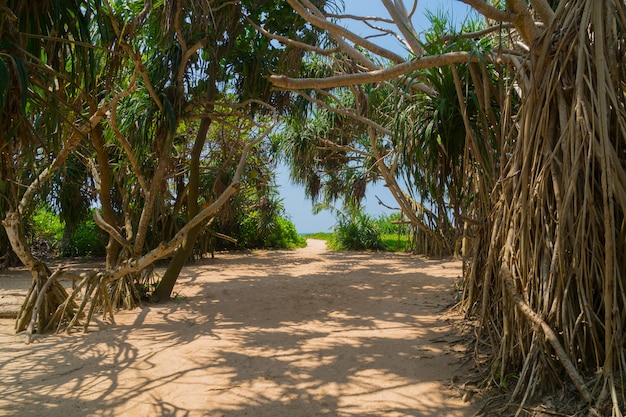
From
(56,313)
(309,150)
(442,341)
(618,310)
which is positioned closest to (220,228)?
(309,150)

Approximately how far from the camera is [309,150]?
1195 centimetres

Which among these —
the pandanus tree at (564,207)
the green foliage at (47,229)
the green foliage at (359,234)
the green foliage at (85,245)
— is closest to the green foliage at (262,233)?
the green foliage at (359,234)

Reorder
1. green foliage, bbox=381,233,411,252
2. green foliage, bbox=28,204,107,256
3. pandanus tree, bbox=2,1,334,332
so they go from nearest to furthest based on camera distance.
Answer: pandanus tree, bbox=2,1,334,332
green foliage, bbox=28,204,107,256
green foliage, bbox=381,233,411,252

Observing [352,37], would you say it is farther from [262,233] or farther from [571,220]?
[262,233]

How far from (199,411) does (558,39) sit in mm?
2893

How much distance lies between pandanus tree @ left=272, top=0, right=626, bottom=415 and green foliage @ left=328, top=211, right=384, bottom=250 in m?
11.2

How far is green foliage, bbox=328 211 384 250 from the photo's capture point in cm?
1402

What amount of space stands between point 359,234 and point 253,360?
10.7 meters

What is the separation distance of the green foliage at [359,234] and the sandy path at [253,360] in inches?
312

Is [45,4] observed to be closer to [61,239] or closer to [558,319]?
[558,319]

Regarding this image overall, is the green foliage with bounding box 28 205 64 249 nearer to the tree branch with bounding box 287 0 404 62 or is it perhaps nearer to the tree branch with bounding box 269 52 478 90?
the tree branch with bounding box 287 0 404 62

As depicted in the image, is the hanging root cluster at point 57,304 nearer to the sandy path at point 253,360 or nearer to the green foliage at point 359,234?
the sandy path at point 253,360

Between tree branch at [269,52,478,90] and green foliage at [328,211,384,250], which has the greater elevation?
tree branch at [269,52,478,90]

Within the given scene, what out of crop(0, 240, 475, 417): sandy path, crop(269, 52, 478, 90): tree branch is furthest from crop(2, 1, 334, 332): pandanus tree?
crop(269, 52, 478, 90): tree branch
